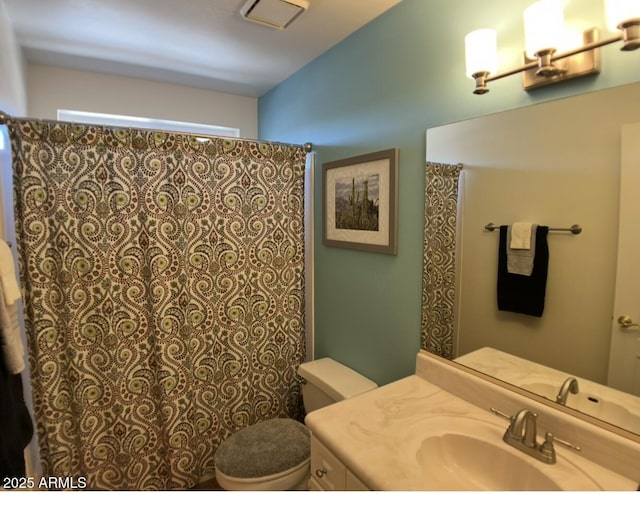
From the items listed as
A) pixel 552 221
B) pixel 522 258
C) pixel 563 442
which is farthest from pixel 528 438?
pixel 552 221

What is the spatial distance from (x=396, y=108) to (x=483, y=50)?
0.52m

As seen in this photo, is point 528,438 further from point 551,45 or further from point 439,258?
point 551,45

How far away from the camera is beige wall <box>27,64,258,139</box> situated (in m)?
2.21

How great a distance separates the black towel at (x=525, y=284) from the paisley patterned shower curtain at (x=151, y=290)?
1.20 m

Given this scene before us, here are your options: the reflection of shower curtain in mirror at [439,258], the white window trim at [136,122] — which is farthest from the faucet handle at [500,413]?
the white window trim at [136,122]

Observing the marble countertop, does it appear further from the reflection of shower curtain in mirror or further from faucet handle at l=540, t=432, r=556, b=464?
the reflection of shower curtain in mirror

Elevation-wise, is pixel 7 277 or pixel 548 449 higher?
pixel 7 277

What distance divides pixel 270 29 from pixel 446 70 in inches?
36.7

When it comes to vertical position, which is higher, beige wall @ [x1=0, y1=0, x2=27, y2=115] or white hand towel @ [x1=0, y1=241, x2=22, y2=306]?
beige wall @ [x1=0, y1=0, x2=27, y2=115]

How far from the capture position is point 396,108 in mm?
A: 1600

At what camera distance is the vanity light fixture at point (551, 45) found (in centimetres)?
83

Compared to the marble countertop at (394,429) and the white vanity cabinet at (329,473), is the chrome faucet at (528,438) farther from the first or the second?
the white vanity cabinet at (329,473)

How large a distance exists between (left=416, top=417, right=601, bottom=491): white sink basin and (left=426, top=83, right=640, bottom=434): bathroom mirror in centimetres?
20

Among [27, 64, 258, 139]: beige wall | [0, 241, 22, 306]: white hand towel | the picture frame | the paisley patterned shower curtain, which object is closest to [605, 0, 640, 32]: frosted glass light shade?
the picture frame
